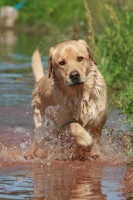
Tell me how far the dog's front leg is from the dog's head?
0.55 meters

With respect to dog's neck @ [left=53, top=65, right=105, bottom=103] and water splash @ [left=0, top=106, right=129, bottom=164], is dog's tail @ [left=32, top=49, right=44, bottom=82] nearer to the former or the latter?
water splash @ [left=0, top=106, right=129, bottom=164]

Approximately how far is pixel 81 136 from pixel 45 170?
560mm

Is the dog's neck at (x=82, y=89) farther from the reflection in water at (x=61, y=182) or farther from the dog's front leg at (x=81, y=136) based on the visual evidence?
the reflection in water at (x=61, y=182)

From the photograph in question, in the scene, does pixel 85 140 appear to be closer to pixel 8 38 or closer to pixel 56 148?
pixel 56 148

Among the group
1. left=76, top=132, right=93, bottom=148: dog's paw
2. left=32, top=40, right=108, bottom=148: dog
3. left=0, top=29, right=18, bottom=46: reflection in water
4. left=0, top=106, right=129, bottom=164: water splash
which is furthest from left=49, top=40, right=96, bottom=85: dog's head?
left=0, top=29, right=18, bottom=46: reflection in water

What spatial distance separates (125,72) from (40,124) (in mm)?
3842

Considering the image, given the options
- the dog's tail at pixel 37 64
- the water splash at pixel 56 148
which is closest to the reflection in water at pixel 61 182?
the water splash at pixel 56 148

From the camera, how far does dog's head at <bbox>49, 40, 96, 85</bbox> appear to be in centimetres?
705

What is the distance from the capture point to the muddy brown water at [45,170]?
6059 mm

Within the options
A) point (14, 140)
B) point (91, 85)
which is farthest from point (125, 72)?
point (91, 85)

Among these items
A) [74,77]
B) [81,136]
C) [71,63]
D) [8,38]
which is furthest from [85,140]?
[8,38]

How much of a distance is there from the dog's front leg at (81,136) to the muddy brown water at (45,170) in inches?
9.0

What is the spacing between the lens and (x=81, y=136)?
24.0 feet

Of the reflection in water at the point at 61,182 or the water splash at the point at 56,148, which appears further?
the water splash at the point at 56,148
